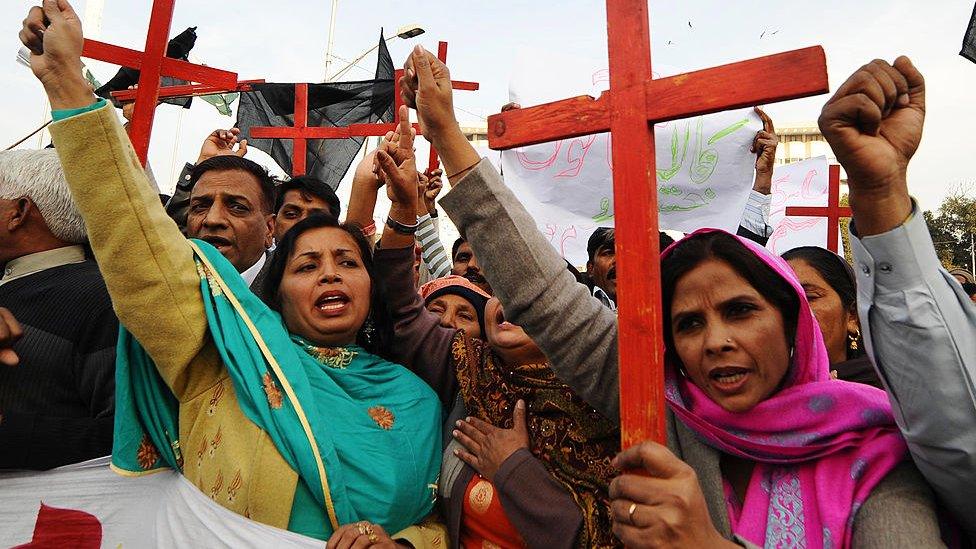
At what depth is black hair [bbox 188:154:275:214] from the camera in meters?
2.80

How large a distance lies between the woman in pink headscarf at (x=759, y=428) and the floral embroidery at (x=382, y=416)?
2.68 feet

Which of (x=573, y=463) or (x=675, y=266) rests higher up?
(x=675, y=266)

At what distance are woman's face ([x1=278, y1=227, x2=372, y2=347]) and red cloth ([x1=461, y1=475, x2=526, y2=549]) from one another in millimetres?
629

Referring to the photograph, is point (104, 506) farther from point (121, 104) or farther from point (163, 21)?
point (121, 104)

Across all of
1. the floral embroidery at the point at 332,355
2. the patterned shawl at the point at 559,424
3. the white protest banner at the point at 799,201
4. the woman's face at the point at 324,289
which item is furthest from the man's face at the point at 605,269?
the white protest banner at the point at 799,201

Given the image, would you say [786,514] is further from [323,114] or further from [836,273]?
[323,114]

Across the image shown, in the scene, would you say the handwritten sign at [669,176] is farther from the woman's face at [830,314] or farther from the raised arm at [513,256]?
the raised arm at [513,256]

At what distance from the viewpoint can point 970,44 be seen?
3887 mm

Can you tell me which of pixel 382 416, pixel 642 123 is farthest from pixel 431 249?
pixel 642 123

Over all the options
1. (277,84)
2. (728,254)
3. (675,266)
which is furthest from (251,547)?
(277,84)

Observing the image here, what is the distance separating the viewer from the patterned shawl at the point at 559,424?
1.67m

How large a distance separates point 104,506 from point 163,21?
2.10m

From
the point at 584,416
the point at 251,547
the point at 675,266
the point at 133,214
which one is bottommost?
the point at 251,547

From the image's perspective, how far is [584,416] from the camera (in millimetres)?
1767
